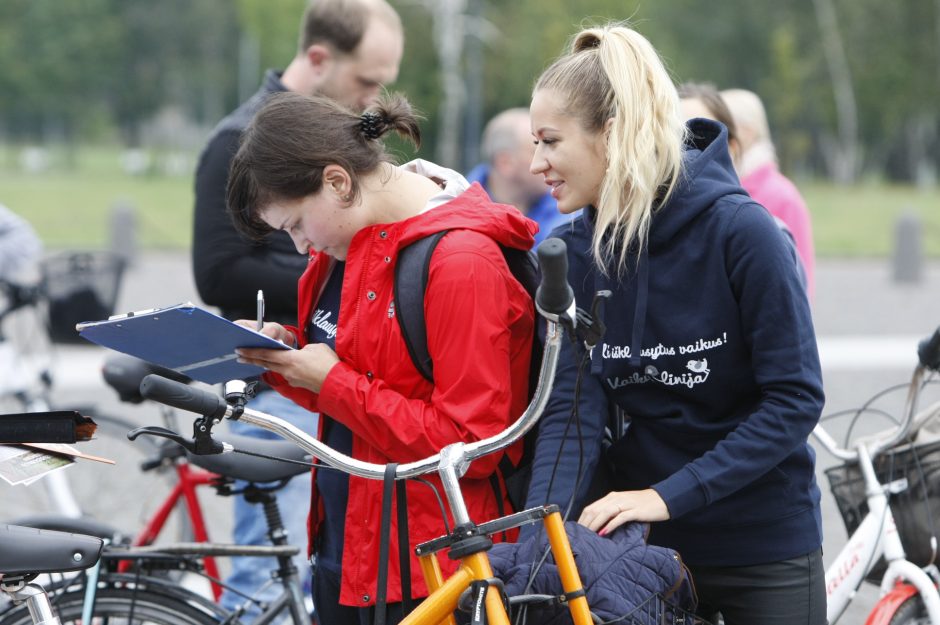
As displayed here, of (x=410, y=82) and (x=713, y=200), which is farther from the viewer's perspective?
(x=410, y=82)

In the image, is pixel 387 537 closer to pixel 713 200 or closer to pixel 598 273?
pixel 598 273

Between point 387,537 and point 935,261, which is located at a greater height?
point 387,537

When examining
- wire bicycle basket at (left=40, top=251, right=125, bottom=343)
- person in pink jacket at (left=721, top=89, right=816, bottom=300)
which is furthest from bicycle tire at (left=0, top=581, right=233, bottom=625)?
person in pink jacket at (left=721, top=89, right=816, bottom=300)

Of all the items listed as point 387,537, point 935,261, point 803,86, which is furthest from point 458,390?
point 803,86

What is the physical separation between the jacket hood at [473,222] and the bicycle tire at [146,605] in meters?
1.16

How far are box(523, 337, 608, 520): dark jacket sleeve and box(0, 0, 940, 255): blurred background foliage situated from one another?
63.9 ft

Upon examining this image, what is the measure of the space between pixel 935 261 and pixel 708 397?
18343 mm

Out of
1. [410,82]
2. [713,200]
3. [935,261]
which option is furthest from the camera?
[410,82]

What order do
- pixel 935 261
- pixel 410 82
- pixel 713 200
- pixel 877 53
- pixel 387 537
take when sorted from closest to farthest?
1. pixel 387 537
2. pixel 713 200
3. pixel 935 261
4. pixel 410 82
5. pixel 877 53

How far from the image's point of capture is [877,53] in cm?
5719

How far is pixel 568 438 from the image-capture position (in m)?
2.35

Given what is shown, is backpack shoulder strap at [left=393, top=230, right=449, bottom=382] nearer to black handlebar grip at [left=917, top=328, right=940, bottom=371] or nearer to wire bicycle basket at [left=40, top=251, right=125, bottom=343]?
black handlebar grip at [left=917, top=328, right=940, bottom=371]

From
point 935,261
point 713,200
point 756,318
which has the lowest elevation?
point 935,261

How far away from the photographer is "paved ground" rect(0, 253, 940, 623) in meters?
5.44
